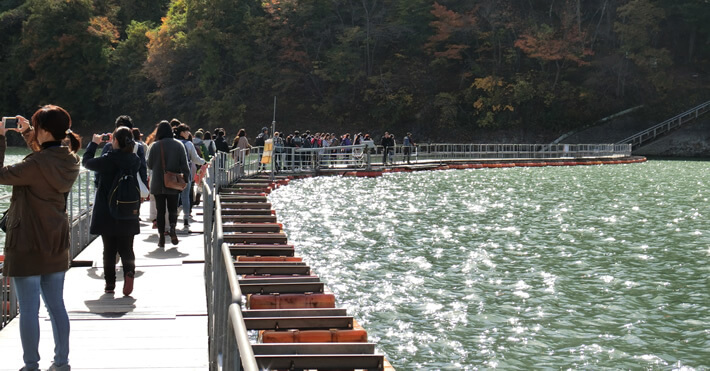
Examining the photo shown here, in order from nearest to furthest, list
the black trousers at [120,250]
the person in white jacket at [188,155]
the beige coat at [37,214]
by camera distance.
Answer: the beige coat at [37,214], the black trousers at [120,250], the person in white jacket at [188,155]

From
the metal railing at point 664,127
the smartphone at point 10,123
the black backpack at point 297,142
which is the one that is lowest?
the smartphone at point 10,123

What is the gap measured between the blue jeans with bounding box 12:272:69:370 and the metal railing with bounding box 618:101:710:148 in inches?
2209

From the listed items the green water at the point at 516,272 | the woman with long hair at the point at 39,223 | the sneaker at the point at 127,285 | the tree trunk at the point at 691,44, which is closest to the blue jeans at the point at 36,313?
the woman with long hair at the point at 39,223

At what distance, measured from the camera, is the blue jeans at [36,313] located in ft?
18.4

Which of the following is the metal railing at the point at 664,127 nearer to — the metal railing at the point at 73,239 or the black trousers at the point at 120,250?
the metal railing at the point at 73,239

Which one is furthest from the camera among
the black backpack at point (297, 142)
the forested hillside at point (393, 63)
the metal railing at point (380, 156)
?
the forested hillside at point (393, 63)

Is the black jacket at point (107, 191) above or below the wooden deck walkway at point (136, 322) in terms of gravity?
above

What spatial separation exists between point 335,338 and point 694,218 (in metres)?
16.8

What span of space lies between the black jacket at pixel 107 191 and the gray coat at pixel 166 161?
2.93 m

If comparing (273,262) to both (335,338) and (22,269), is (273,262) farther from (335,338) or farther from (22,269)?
(22,269)

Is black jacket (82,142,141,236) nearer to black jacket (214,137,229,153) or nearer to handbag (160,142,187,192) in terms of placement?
handbag (160,142,187,192)

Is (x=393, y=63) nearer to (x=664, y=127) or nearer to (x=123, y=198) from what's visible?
(x=664, y=127)

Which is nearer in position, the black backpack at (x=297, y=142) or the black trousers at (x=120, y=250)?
the black trousers at (x=120, y=250)

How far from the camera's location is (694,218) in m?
22.0
